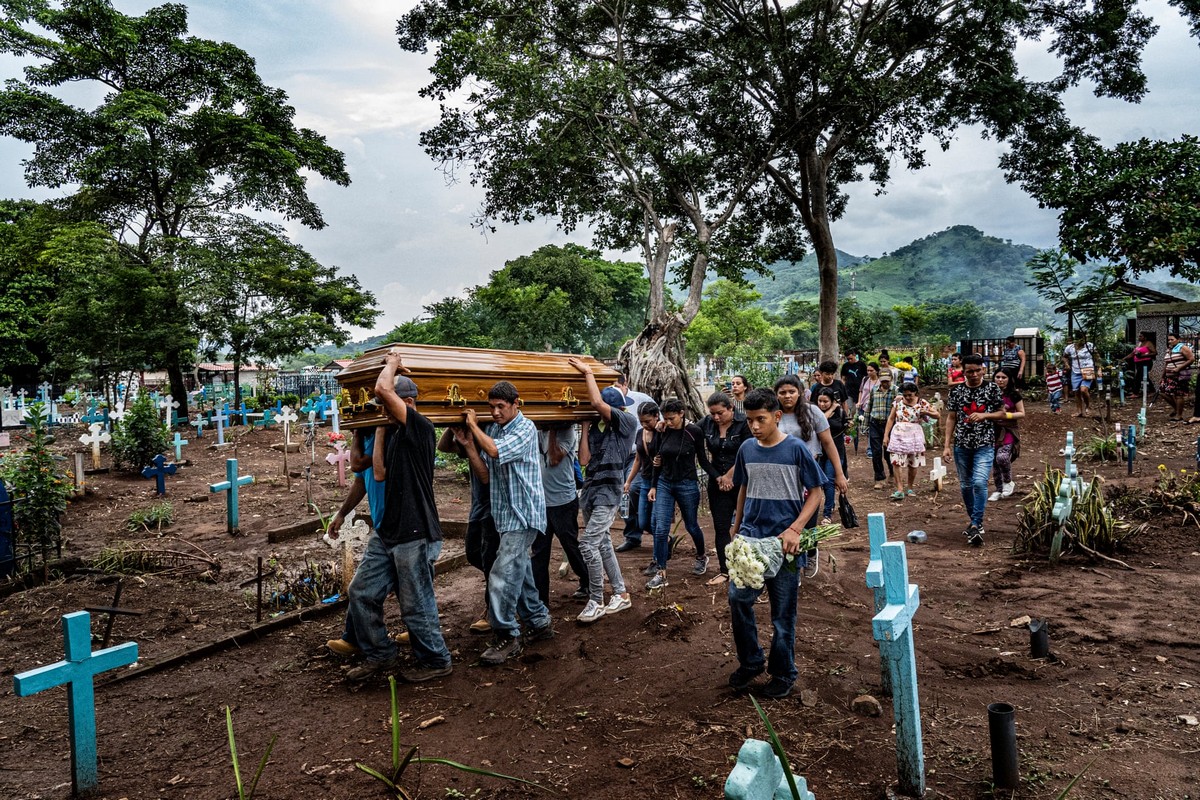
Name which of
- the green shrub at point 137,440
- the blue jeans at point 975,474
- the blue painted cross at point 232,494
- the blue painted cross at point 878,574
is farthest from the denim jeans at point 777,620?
the green shrub at point 137,440

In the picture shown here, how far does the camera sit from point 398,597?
381 cm

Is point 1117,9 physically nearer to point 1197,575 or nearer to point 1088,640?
point 1197,575

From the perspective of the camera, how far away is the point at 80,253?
52.8 ft

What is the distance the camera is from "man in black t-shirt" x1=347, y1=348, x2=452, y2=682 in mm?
3734

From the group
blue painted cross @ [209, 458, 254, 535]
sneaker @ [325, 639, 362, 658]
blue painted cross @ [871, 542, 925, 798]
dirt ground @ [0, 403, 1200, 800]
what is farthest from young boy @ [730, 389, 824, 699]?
blue painted cross @ [209, 458, 254, 535]

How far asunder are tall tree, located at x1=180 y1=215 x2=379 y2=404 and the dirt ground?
1458 centimetres

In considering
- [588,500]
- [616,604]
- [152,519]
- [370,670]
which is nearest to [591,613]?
[616,604]

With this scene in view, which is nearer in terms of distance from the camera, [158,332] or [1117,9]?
[1117,9]

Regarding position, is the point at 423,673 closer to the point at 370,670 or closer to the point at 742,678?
the point at 370,670


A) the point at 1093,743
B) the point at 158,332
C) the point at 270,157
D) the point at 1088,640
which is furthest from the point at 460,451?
the point at 270,157

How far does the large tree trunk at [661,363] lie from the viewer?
10.8 m

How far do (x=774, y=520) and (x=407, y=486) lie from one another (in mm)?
1971

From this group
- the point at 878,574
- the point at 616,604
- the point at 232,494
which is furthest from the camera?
the point at 232,494

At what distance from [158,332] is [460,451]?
50.9 ft
